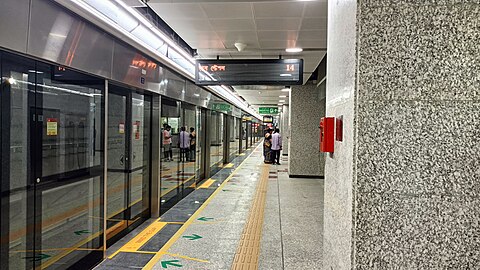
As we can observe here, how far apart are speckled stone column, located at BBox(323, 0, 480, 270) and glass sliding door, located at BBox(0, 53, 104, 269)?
2.53 metres

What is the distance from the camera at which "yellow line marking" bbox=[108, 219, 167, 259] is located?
441 cm

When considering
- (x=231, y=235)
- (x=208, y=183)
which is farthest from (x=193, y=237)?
(x=208, y=183)

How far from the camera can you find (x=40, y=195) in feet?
10.3

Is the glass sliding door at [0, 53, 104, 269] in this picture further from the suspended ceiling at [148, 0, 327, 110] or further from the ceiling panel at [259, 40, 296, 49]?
the ceiling panel at [259, 40, 296, 49]

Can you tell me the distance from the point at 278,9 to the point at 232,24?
0.82m

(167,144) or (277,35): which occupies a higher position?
(277,35)

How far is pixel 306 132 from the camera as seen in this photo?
10250 millimetres

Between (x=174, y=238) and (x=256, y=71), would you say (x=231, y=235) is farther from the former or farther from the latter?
(x=256, y=71)

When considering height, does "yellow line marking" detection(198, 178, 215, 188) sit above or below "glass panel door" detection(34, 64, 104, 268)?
below

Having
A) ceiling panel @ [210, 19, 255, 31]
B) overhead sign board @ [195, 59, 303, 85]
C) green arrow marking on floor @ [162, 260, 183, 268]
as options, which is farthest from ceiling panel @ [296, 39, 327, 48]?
green arrow marking on floor @ [162, 260, 183, 268]

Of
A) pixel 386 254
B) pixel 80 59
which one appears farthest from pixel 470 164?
pixel 80 59

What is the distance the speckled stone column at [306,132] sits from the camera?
1024 centimetres

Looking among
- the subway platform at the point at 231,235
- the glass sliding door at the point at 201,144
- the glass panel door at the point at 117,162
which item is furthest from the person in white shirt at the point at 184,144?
the glass panel door at the point at 117,162

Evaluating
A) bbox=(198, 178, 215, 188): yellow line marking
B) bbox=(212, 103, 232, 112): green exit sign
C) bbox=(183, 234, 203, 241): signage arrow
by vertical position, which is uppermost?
bbox=(212, 103, 232, 112): green exit sign
